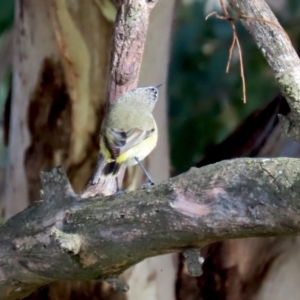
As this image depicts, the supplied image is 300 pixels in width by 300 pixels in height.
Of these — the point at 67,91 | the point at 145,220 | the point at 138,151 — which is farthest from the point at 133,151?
the point at 67,91

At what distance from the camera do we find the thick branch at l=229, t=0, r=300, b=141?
61 centimetres

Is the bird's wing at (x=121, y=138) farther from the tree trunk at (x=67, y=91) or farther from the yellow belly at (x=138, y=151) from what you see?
the tree trunk at (x=67, y=91)

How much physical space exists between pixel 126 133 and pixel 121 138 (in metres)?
0.01

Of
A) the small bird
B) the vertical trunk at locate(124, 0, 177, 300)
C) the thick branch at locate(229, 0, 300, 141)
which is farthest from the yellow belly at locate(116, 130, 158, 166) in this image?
the vertical trunk at locate(124, 0, 177, 300)

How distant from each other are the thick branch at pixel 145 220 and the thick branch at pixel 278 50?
0.32 ft

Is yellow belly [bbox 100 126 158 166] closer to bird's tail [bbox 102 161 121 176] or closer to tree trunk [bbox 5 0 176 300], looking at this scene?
bird's tail [bbox 102 161 121 176]

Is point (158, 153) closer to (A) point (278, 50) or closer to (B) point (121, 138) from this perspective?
(B) point (121, 138)

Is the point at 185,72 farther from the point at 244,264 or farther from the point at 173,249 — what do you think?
the point at 173,249

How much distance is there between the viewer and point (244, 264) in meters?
1.04

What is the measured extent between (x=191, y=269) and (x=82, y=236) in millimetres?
116

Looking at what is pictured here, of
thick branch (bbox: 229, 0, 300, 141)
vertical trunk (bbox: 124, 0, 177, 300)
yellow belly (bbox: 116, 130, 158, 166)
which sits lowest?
vertical trunk (bbox: 124, 0, 177, 300)

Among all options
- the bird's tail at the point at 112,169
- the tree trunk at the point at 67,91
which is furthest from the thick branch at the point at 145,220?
the tree trunk at the point at 67,91

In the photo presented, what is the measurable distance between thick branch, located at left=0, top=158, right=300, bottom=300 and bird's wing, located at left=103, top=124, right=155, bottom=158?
7 cm

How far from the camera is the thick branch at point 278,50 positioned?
609 millimetres
